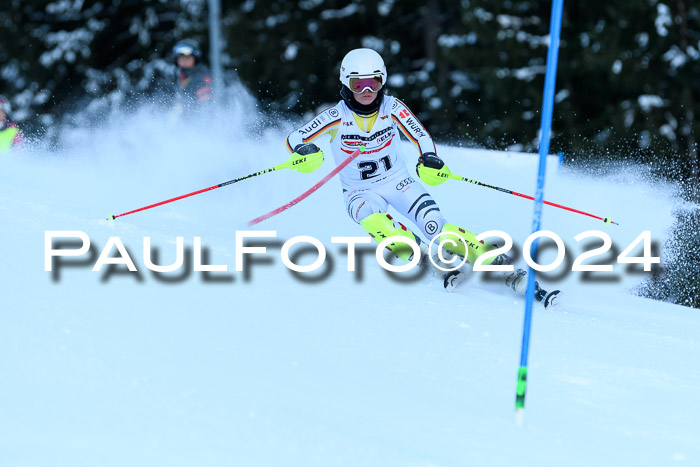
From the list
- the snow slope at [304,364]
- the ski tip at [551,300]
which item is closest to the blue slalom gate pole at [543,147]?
the snow slope at [304,364]

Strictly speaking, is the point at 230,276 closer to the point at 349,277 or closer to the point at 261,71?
the point at 349,277

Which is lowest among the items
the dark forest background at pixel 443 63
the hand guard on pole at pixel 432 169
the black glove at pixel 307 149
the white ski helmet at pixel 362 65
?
the hand guard on pole at pixel 432 169

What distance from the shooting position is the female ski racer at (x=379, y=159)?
6125 mm

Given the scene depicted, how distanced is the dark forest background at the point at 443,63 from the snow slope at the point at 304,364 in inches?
121

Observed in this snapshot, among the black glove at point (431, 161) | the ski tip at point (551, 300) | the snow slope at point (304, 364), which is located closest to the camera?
the snow slope at point (304, 364)

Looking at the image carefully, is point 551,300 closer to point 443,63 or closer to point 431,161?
point 431,161

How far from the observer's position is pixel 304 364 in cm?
430

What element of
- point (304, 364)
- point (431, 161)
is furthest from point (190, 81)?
point (304, 364)

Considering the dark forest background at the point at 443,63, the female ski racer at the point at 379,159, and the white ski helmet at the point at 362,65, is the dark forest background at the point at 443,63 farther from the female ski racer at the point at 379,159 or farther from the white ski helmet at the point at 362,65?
the white ski helmet at the point at 362,65

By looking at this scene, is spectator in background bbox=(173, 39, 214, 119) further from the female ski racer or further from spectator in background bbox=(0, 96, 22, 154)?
the female ski racer

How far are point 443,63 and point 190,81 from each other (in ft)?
33.4

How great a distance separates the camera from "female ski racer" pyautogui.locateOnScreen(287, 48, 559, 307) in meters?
Result: 6.12

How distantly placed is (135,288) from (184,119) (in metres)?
5.29

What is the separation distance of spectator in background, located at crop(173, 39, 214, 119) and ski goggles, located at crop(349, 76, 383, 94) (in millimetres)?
4025
